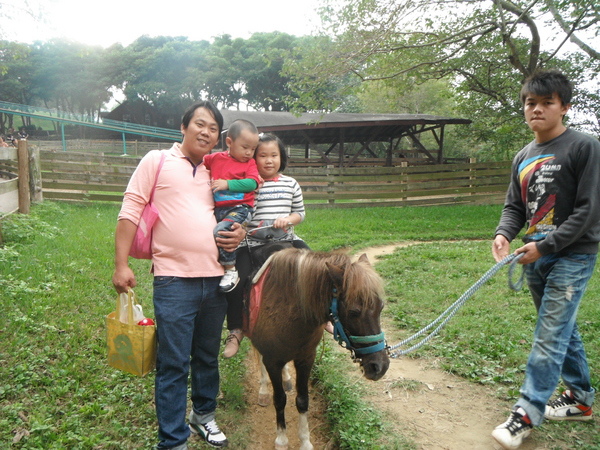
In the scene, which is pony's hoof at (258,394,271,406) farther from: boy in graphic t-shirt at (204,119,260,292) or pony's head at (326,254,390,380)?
pony's head at (326,254,390,380)

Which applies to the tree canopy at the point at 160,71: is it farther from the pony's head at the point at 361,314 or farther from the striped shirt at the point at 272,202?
the pony's head at the point at 361,314

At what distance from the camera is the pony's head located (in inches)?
91.5

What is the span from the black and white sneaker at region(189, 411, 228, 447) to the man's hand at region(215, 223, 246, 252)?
1313 millimetres

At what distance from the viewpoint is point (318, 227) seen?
1058 cm

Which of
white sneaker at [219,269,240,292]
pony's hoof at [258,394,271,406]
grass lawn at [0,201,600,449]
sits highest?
white sneaker at [219,269,240,292]

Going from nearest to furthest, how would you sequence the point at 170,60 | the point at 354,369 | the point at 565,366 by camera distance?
1. the point at 565,366
2. the point at 354,369
3. the point at 170,60

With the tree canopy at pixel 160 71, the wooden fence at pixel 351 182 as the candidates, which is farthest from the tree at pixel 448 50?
the tree canopy at pixel 160 71

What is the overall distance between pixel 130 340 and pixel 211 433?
3.22 ft

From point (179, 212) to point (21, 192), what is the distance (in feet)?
24.5

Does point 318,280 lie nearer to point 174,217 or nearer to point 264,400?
point 174,217

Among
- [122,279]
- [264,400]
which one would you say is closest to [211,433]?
[264,400]

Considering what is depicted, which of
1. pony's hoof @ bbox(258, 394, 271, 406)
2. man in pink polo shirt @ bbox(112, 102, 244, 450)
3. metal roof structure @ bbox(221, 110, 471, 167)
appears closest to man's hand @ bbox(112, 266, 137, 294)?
man in pink polo shirt @ bbox(112, 102, 244, 450)

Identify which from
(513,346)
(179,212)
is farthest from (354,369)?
(179,212)

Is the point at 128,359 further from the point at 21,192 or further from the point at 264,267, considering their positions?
the point at 21,192
